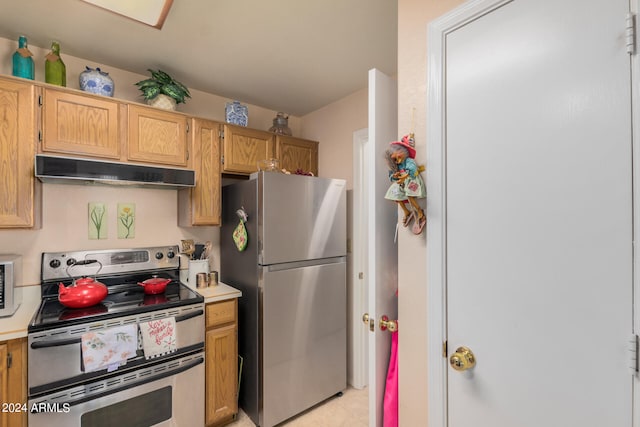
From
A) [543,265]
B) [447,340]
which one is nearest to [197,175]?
[447,340]

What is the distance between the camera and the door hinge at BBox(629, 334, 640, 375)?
63 centimetres

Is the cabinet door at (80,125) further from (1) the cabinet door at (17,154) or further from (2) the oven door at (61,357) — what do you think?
(2) the oven door at (61,357)

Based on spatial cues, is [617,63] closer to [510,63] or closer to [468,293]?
[510,63]

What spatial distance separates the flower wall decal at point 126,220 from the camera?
212 cm

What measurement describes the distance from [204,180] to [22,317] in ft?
4.11

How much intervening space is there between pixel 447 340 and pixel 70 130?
7.44 feet

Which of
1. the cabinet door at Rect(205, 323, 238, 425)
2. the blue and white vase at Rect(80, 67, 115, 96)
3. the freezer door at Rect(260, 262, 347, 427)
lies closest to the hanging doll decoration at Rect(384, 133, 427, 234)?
the freezer door at Rect(260, 262, 347, 427)

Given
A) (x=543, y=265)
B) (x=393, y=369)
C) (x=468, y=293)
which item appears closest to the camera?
(x=543, y=265)

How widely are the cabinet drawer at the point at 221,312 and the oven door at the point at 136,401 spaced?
22 centimetres

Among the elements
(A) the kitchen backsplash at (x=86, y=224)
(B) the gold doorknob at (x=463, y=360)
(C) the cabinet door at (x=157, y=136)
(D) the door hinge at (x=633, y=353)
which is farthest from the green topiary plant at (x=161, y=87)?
(D) the door hinge at (x=633, y=353)

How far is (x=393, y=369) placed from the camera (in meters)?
1.18

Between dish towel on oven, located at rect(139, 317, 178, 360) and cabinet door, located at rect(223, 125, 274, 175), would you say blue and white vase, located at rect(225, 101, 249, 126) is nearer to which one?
cabinet door, located at rect(223, 125, 274, 175)

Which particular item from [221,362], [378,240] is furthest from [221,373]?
[378,240]

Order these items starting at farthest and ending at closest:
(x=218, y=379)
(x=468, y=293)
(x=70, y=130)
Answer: (x=218, y=379), (x=70, y=130), (x=468, y=293)
